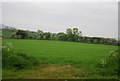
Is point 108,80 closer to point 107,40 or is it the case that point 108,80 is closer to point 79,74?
point 79,74

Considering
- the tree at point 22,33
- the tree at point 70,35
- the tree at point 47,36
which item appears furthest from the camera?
the tree at point 47,36

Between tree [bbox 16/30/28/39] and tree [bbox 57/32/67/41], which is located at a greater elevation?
tree [bbox 16/30/28/39]

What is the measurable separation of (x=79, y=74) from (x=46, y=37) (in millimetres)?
37690

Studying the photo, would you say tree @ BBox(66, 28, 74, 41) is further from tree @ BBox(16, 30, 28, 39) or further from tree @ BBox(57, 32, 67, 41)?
tree @ BBox(16, 30, 28, 39)

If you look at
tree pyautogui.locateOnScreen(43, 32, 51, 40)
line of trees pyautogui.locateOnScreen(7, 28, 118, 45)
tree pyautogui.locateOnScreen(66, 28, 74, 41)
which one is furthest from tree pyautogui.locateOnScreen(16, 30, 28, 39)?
tree pyautogui.locateOnScreen(66, 28, 74, 41)

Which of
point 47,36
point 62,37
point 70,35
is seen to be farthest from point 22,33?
point 70,35

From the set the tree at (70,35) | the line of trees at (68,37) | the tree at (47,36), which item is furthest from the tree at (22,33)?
the tree at (70,35)

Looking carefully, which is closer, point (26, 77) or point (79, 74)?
point (26, 77)

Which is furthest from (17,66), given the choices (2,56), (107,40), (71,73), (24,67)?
(107,40)

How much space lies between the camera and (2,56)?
8219 millimetres

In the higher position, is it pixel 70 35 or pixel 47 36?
pixel 70 35

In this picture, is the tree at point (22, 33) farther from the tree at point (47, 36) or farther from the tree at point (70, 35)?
the tree at point (70, 35)

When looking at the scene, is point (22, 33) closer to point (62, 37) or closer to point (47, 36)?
point (47, 36)

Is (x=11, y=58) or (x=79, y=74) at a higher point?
(x=11, y=58)
